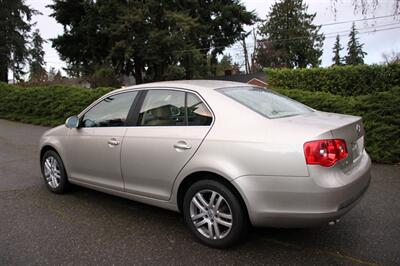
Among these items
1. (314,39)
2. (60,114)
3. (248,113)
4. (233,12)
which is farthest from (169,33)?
(314,39)

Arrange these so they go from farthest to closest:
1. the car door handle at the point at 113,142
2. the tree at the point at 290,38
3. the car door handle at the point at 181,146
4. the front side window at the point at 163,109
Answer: the tree at the point at 290,38, the car door handle at the point at 113,142, the front side window at the point at 163,109, the car door handle at the point at 181,146

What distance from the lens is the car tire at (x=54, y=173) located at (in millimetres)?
5152

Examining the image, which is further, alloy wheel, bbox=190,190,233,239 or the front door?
the front door

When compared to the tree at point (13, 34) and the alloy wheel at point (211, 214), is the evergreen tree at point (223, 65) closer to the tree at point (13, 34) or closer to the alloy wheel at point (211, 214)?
the tree at point (13, 34)

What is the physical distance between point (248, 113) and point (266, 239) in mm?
1282

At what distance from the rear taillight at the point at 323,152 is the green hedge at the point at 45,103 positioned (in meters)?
9.79

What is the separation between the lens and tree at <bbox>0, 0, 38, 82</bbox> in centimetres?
2955

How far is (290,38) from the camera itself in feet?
185

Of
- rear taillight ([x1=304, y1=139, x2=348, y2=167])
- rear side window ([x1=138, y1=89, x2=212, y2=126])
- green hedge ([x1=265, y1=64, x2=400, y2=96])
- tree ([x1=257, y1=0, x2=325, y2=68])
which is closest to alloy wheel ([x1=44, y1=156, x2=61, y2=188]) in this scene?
rear side window ([x1=138, y1=89, x2=212, y2=126])

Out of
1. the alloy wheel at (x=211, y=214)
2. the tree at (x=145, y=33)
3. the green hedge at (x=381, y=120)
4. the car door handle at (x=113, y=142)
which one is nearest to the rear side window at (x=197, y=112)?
the alloy wheel at (x=211, y=214)

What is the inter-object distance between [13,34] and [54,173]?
97.0 ft

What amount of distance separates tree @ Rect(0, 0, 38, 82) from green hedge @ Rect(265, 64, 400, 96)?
24671 mm

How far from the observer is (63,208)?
471cm

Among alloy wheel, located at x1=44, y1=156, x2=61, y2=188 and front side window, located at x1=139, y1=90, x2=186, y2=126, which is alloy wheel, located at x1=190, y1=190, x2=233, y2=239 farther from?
alloy wheel, located at x1=44, y1=156, x2=61, y2=188
